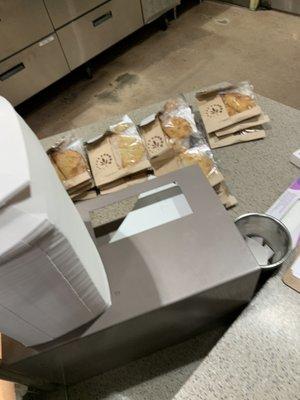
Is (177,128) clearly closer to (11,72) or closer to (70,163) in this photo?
(70,163)

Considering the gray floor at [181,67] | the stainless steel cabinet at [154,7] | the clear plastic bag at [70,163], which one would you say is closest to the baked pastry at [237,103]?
the clear plastic bag at [70,163]

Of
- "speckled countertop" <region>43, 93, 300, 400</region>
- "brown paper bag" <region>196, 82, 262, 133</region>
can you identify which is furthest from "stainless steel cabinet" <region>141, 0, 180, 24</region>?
"brown paper bag" <region>196, 82, 262, 133</region>

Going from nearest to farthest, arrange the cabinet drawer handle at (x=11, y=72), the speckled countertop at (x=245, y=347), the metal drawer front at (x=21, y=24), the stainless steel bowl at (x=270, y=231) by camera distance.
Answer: the speckled countertop at (x=245, y=347)
the stainless steel bowl at (x=270, y=231)
the metal drawer front at (x=21, y=24)
the cabinet drawer handle at (x=11, y=72)

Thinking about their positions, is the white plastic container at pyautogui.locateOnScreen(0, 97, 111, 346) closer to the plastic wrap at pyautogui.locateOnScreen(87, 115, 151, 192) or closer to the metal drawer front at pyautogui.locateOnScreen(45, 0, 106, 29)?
the plastic wrap at pyautogui.locateOnScreen(87, 115, 151, 192)

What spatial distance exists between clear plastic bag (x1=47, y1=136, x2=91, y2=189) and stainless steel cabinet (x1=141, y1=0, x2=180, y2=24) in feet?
5.84

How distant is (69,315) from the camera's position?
0.49 metres

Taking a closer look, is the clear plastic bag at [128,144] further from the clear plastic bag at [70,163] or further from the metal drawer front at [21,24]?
the metal drawer front at [21,24]

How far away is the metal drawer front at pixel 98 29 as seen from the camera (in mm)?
1951

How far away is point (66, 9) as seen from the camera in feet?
6.03

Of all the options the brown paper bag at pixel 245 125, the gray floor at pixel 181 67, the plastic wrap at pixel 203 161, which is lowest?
the gray floor at pixel 181 67

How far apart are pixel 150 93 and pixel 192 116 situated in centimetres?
124

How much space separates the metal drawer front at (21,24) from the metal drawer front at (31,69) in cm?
4

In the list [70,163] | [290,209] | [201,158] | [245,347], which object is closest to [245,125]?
[201,158]

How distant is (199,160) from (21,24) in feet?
4.62
